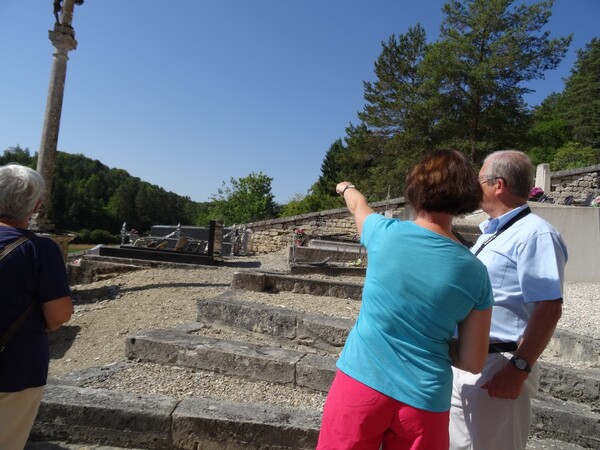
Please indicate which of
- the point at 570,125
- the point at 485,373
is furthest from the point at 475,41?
the point at 485,373

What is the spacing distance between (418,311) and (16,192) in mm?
1889

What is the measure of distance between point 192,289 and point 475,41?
2365cm

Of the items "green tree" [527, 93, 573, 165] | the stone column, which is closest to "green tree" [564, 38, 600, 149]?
"green tree" [527, 93, 573, 165]

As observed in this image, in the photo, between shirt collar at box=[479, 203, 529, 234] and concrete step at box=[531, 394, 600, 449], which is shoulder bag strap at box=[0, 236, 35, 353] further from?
concrete step at box=[531, 394, 600, 449]

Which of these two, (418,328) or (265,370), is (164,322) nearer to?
(265,370)

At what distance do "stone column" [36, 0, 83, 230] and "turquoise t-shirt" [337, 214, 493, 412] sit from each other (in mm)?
9639

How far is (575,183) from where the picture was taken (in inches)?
733

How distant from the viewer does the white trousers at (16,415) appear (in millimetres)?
2006

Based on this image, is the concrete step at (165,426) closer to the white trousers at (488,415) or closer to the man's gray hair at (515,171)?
the white trousers at (488,415)

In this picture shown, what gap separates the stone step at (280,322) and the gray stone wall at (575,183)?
667 inches

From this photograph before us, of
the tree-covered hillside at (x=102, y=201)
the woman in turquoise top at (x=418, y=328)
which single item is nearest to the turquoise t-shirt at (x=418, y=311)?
the woman in turquoise top at (x=418, y=328)

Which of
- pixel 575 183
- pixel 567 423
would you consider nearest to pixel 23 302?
pixel 567 423

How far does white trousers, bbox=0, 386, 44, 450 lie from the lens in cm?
201

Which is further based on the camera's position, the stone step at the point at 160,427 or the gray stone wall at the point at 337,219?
the gray stone wall at the point at 337,219
